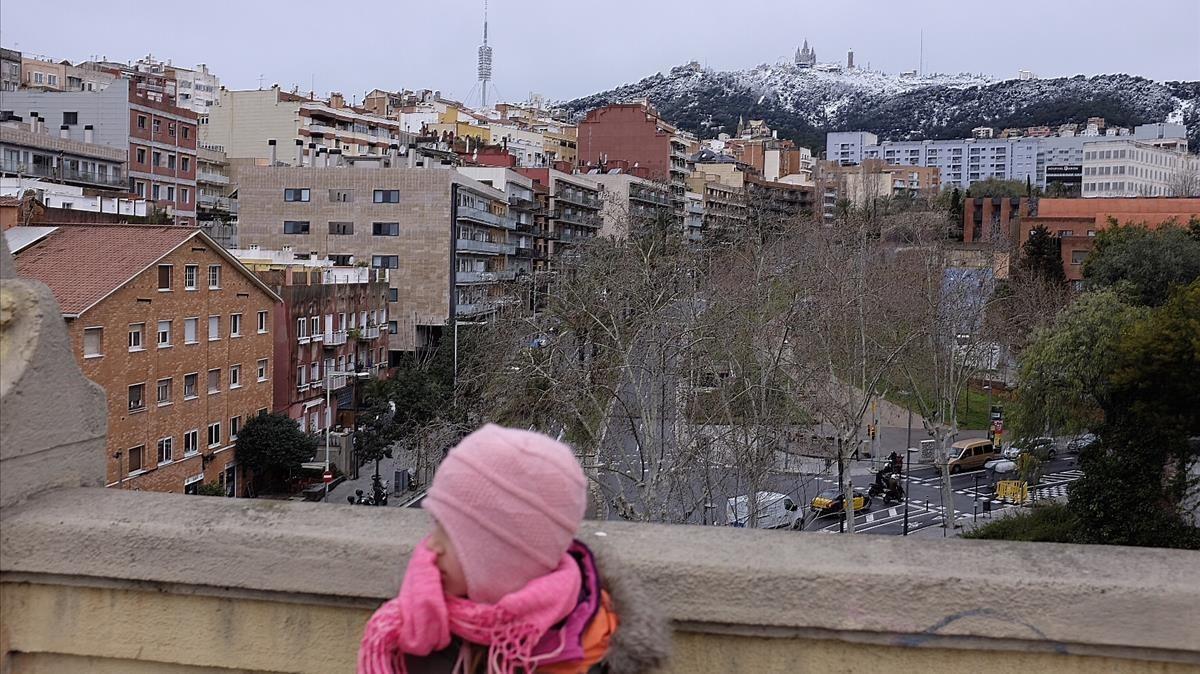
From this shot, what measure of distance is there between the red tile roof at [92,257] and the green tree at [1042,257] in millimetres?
31312

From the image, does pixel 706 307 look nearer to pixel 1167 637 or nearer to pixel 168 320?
pixel 168 320

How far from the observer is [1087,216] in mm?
53562

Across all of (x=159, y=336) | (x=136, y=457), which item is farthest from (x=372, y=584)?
(x=159, y=336)

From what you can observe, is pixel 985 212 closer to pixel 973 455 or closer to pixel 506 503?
pixel 973 455

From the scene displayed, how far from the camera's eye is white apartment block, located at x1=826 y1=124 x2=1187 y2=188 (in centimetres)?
15462

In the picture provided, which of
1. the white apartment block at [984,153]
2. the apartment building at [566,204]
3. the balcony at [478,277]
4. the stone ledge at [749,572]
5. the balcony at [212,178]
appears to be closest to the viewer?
the stone ledge at [749,572]

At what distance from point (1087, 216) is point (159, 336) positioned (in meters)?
43.9

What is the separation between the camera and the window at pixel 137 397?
991 inches

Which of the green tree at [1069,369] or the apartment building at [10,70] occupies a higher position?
the apartment building at [10,70]

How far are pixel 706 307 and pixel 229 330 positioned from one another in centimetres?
1556

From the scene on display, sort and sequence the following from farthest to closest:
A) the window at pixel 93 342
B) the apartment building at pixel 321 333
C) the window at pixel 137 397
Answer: the apartment building at pixel 321 333
the window at pixel 137 397
the window at pixel 93 342

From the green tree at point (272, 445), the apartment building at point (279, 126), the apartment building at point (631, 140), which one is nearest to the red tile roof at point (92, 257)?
the green tree at point (272, 445)

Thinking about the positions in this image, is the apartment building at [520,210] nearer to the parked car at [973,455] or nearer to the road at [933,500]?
the parked car at [973,455]

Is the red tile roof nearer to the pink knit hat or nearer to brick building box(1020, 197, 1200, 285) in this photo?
the pink knit hat
